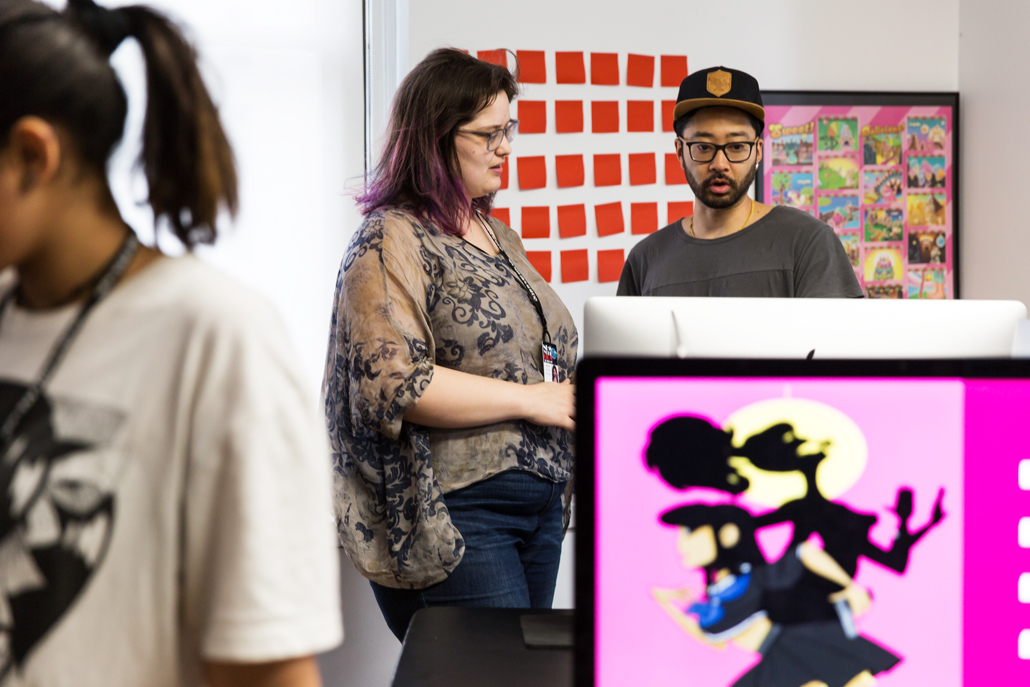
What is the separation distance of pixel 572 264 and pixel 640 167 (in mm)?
375

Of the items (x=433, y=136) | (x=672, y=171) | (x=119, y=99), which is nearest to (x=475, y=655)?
(x=119, y=99)

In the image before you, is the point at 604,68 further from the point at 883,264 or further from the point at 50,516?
the point at 50,516

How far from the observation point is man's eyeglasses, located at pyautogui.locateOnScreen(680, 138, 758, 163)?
1745 millimetres

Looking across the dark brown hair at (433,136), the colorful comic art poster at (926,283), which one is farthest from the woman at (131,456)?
the colorful comic art poster at (926,283)

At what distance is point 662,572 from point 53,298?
1.57 ft

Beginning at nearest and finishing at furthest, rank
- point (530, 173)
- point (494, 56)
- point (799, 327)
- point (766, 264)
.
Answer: point (799, 327) < point (766, 264) < point (494, 56) < point (530, 173)

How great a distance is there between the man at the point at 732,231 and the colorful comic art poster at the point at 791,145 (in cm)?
77

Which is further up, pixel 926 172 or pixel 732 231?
pixel 926 172

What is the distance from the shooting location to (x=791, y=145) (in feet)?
8.19

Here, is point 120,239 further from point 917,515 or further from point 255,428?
point 917,515

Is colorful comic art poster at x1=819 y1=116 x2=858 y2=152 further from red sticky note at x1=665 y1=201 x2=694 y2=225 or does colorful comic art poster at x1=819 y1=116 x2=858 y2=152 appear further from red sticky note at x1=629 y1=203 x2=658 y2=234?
red sticky note at x1=629 y1=203 x2=658 y2=234

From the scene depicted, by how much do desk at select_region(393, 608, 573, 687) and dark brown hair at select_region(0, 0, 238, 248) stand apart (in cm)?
53

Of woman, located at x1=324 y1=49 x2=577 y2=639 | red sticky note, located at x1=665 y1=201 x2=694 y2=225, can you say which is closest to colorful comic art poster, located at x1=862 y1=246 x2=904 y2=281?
red sticky note, located at x1=665 y1=201 x2=694 y2=225

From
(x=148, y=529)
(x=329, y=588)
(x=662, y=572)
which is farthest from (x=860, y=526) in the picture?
(x=148, y=529)
